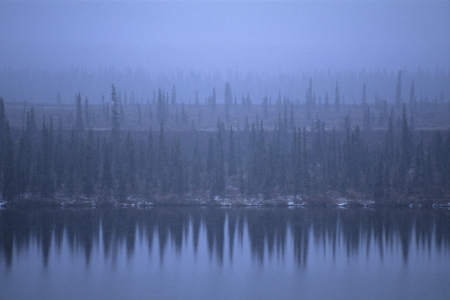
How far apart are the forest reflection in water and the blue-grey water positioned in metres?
0.09

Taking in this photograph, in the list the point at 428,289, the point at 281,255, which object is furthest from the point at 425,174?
the point at 428,289

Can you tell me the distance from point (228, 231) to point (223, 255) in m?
8.73

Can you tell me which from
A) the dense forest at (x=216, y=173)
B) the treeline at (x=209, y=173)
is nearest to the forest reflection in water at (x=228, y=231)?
the dense forest at (x=216, y=173)

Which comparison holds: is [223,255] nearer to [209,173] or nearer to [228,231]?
[228,231]

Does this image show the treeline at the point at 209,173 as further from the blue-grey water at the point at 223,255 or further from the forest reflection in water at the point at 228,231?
the blue-grey water at the point at 223,255

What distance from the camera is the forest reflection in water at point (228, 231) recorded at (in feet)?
117

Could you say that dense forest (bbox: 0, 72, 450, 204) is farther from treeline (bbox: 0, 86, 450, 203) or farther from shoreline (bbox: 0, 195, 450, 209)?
shoreline (bbox: 0, 195, 450, 209)

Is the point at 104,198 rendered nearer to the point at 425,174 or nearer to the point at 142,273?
the point at 142,273

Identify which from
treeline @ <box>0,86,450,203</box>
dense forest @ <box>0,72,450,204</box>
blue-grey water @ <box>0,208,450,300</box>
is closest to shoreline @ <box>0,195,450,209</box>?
dense forest @ <box>0,72,450,204</box>

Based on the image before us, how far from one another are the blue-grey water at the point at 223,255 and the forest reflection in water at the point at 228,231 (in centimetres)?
9

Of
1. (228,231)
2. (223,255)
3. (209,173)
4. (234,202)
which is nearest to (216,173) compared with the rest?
(209,173)

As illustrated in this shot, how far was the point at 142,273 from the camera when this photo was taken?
28625 mm

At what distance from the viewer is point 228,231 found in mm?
43125

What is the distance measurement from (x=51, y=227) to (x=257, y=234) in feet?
60.2
